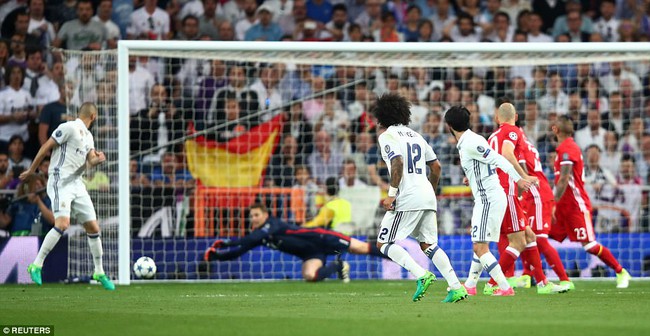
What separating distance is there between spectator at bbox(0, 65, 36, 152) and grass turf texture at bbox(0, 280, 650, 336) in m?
4.07

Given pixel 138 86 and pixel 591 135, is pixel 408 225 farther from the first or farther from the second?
pixel 138 86

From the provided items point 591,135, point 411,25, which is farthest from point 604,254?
point 411,25

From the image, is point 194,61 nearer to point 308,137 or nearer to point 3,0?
point 308,137

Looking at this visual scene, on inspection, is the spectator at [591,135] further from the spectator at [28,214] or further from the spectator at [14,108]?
the spectator at [14,108]

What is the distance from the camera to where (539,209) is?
12945mm

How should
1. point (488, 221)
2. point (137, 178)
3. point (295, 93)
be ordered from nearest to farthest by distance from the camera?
1. point (488, 221)
2. point (137, 178)
3. point (295, 93)

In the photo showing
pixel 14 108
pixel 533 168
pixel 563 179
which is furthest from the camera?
pixel 14 108

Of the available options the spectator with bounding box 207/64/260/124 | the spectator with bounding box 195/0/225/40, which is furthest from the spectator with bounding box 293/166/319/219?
the spectator with bounding box 195/0/225/40

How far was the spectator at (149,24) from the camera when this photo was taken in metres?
19.6

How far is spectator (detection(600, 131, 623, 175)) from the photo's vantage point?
59.6 ft

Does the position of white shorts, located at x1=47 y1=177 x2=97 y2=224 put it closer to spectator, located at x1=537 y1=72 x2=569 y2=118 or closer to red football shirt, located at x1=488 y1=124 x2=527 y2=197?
red football shirt, located at x1=488 y1=124 x2=527 y2=197

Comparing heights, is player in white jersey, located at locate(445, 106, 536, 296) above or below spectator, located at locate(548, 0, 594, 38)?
below

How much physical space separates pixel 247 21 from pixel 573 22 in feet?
20.6

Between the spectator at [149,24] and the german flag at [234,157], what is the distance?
2831mm
